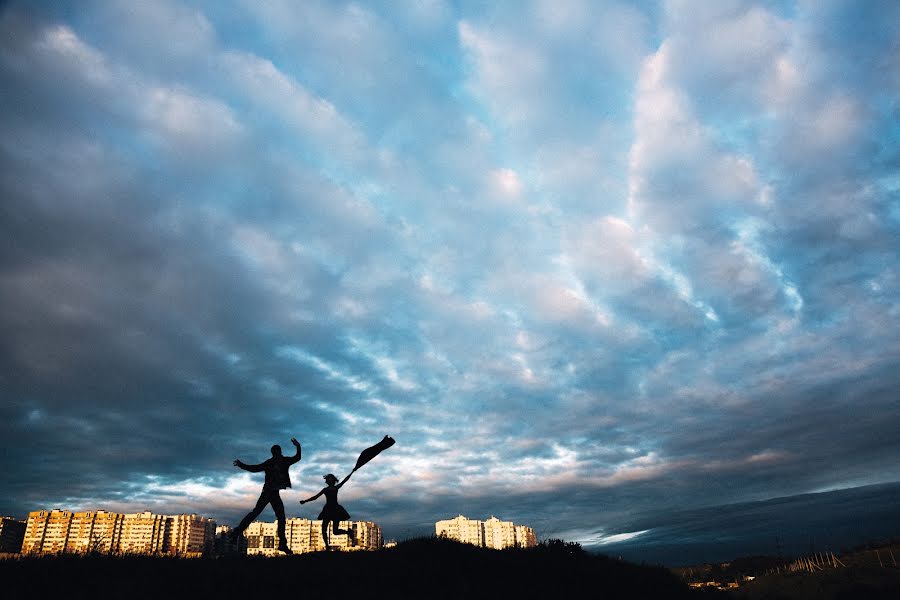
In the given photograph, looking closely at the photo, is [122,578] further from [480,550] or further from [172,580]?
[480,550]

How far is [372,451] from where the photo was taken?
1859 cm

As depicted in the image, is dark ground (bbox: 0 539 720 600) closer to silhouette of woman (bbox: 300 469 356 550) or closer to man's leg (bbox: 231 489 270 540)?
man's leg (bbox: 231 489 270 540)

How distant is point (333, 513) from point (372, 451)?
268 cm

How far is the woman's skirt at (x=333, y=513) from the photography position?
59.3 feet

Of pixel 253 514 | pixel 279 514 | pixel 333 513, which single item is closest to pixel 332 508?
pixel 333 513

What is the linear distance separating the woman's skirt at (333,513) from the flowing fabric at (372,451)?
5.82 feet

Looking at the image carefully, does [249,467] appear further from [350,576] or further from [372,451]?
[350,576]

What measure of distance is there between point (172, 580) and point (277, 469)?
295 inches

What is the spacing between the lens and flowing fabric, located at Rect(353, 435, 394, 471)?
720 inches

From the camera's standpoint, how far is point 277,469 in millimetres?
17562

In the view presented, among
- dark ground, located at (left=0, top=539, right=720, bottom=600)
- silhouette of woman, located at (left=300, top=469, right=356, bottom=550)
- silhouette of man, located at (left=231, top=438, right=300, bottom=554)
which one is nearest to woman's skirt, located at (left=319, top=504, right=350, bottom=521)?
silhouette of woman, located at (left=300, top=469, right=356, bottom=550)

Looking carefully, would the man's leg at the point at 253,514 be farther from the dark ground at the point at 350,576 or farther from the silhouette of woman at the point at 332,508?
the dark ground at the point at 350,576

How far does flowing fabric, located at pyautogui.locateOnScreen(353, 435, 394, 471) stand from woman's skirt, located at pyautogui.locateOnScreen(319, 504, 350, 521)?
69.9 inches

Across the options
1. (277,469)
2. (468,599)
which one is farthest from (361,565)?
(277,469)
